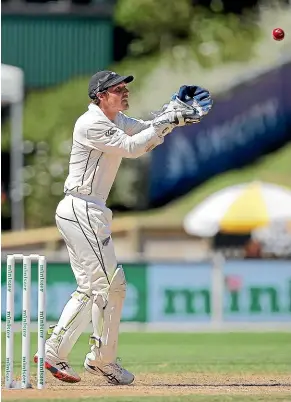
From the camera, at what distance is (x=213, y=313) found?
1519 cm

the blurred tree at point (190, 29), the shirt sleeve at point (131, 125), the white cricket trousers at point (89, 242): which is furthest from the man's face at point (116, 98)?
the blurred tree at point (190, 29)

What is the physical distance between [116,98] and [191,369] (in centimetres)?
242

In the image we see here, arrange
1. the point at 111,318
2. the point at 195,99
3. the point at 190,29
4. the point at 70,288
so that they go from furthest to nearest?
the point at 190,29 → the point at 70,288 → the point at 195,99 → the point at 111,318

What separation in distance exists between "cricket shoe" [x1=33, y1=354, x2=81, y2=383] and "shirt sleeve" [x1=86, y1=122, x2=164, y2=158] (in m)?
1.23

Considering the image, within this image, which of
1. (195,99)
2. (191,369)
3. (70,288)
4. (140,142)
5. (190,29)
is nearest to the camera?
(140,142)

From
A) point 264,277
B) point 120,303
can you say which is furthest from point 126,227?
point 120,303

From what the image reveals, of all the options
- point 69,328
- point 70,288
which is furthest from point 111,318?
point 70,288

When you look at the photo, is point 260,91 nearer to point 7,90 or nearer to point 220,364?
point 7,90

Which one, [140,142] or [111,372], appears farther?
[111,372]

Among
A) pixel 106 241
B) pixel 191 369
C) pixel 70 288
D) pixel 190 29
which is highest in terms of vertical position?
pixel 106 241

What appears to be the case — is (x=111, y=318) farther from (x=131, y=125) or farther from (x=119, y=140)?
(x=131, y=125)

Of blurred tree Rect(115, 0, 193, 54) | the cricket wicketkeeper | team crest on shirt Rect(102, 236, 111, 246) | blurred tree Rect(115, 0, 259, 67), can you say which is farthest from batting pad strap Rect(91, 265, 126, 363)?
blurred tree Rect(115, 0, 193, 54)

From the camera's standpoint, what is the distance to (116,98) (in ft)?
25.8

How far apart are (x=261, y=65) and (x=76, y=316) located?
15.4 m
